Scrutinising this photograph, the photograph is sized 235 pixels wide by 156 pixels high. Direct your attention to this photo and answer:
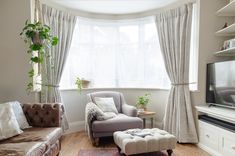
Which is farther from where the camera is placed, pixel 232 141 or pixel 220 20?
pixel 220 20

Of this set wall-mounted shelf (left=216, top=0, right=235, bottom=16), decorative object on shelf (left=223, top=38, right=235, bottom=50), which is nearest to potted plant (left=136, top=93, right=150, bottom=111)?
decorative object on shelf (left=223, top=38, right=235, bottom=50)

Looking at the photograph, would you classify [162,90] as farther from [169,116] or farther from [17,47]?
[17,47]

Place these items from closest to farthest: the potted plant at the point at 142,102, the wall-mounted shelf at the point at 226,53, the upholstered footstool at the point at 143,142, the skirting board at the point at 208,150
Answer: the upholstered footstool at the point at 143,142, the skirting board at the point at 208,150, the wall-mounted shelf at the point at 226,53, the potted plant at the point at 142,102

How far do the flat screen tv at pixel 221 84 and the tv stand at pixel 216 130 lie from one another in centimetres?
13

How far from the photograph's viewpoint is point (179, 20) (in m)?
3.57

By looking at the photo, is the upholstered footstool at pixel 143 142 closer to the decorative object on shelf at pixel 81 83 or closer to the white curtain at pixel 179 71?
the white curtain at pixel 179 71

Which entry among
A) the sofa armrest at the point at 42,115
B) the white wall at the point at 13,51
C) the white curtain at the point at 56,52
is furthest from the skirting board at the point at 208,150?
the white wall at the point at 13,51

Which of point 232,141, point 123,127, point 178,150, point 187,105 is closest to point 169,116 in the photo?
point 187,105

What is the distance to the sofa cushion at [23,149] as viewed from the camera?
1741 millimetres

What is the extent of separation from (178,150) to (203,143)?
437 mm

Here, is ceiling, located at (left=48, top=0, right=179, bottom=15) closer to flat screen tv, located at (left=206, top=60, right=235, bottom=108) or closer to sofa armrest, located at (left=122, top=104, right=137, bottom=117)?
flat screen tv, located at (left=206, top=60, right=235, bottom=108)

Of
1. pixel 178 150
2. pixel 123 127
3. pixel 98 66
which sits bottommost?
pixel 178 150

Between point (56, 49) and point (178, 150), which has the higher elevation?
point (56, 49)

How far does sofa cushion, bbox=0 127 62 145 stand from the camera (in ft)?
6.91
